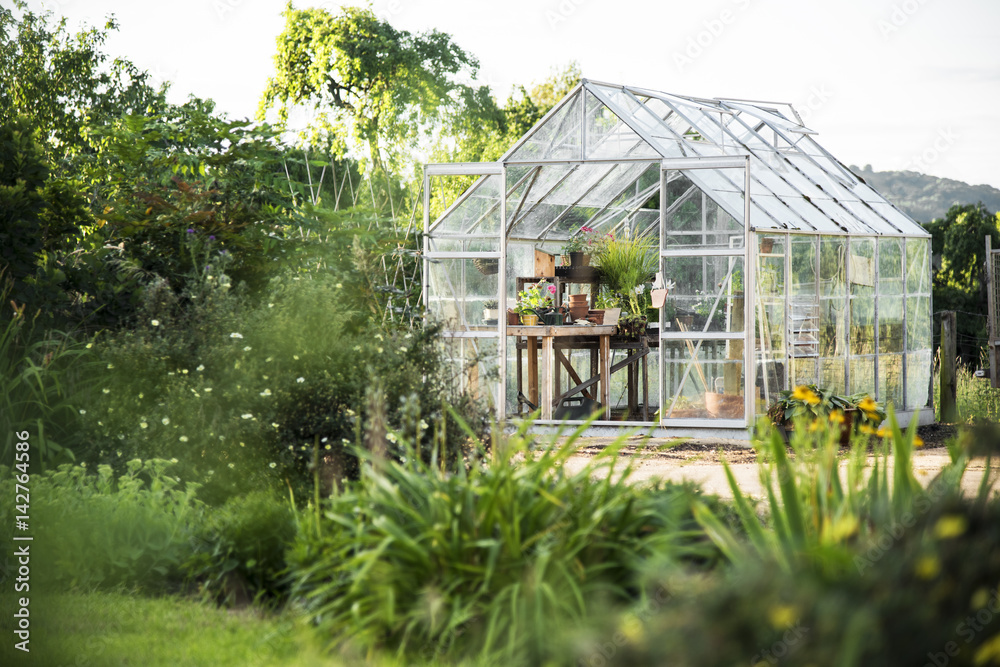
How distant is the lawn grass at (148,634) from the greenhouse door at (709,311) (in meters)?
6.90

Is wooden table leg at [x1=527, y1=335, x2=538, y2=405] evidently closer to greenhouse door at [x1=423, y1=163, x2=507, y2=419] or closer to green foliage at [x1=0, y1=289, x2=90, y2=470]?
greenhouse door at [x1=423, y1=163, x2=507, y2=419]

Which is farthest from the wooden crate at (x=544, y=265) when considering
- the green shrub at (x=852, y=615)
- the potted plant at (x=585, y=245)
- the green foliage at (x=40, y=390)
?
the green shrub at (x=852, y=615)

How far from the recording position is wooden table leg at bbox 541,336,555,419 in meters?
10.2

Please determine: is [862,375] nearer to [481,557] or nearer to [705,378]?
[705,378]

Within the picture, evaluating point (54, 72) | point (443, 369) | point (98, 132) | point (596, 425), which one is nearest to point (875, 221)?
point (596, 425)

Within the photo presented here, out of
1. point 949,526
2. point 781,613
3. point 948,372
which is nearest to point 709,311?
point 948,372

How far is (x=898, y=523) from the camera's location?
2658 millimetres

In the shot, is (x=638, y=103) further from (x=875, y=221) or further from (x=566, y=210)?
(x=875, y=221)

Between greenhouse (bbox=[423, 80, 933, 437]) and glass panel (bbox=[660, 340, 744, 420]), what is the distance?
0.6 inches

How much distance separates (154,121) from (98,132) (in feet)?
3.25

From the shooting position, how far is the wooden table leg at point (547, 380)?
403 inches

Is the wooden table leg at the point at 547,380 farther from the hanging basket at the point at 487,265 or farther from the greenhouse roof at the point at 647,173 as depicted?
the greenhouse roof at the point at 647,173

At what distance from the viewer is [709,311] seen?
985 centimetres

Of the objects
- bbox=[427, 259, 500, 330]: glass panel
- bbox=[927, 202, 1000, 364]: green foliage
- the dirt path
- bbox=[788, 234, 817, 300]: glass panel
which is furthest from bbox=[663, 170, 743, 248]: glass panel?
bbox=[927, 202, 1000, 364]: green foliage
